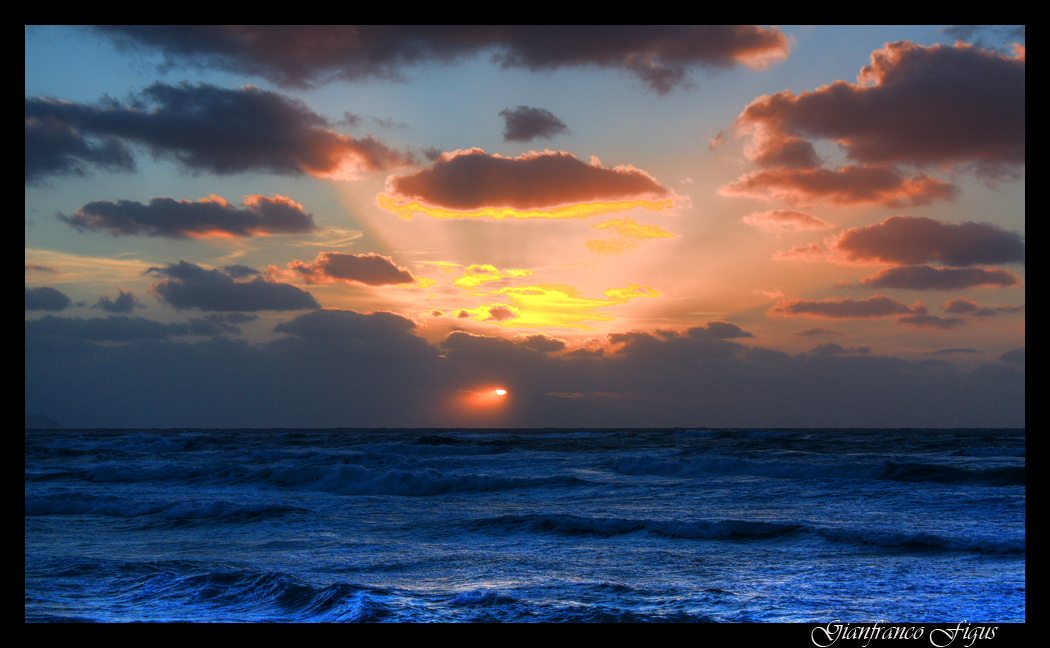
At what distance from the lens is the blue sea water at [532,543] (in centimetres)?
693

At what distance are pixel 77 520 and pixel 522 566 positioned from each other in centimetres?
1036

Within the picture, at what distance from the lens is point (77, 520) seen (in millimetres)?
13398

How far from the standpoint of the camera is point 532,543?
10.8 meters

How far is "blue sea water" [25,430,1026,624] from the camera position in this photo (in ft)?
22.7
